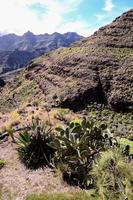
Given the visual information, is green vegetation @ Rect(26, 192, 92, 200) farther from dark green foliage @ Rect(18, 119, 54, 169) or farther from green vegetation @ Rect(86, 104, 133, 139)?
green vegetation @ Rect(86, 104, 133, 139)

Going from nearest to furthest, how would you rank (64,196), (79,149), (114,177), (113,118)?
(114,177) → (64,196) → (79,149) → (113,118)

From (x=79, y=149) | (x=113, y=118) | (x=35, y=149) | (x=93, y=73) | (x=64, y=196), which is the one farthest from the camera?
(x=93, y=73)

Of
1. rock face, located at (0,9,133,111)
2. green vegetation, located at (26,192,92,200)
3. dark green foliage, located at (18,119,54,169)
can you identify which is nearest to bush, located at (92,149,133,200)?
green vegetation, located at (26,192,92,200)

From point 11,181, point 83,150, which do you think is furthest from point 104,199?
point 11,181

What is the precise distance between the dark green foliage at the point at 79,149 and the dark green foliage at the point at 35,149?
5.16 feet

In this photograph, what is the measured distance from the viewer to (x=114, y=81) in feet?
121

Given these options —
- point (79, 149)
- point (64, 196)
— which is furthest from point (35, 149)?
point (64, 196)

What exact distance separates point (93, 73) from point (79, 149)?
22.8 metres

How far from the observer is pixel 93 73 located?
3844 cm

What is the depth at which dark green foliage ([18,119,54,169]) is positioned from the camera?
18.5 meters

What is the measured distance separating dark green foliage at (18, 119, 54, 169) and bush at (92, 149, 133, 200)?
5877 mm

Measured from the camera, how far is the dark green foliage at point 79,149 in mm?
15781

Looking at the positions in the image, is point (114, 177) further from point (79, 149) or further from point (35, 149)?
point (35, 149)

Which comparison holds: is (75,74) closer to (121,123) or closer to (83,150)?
(121,123)
